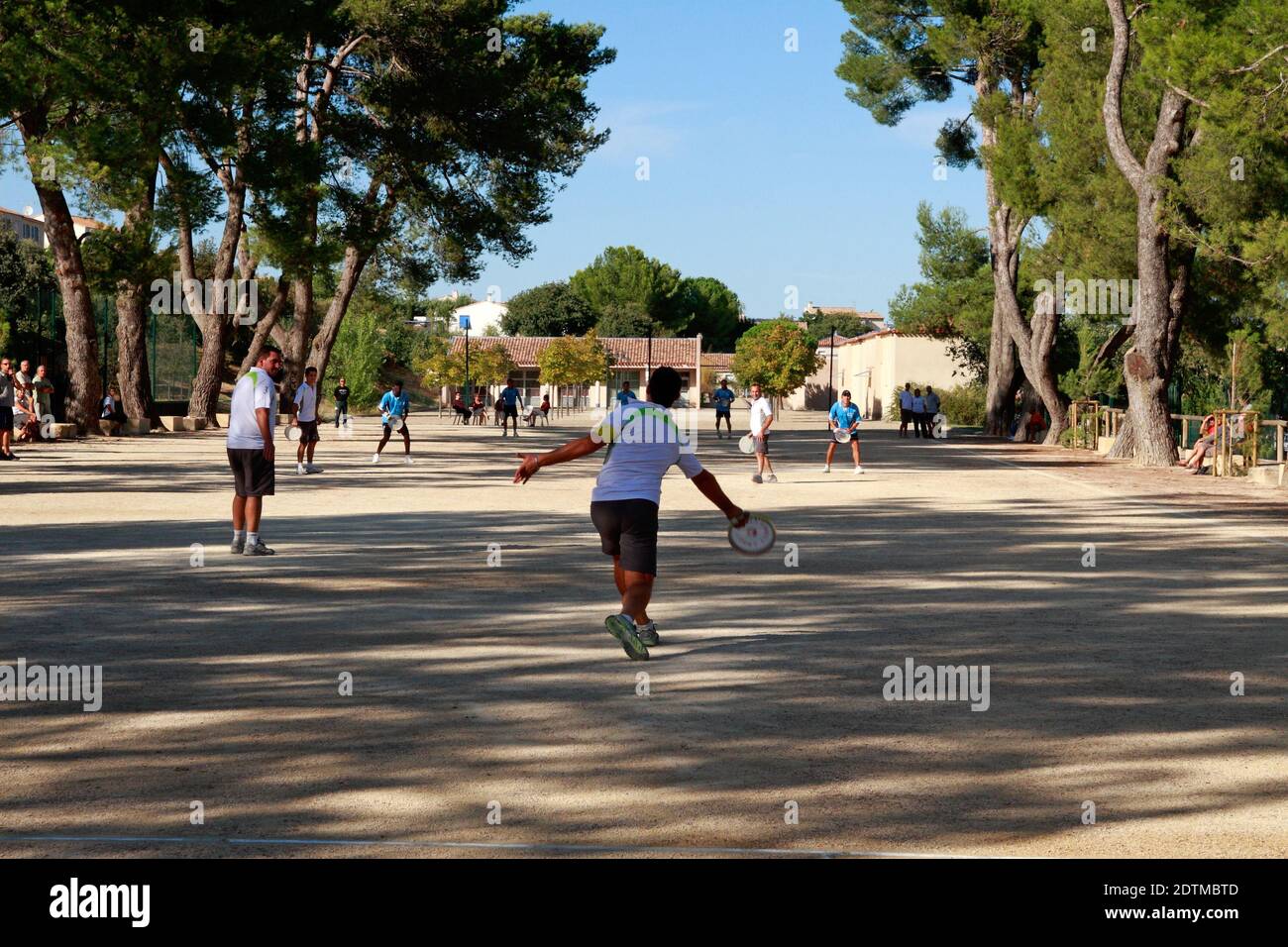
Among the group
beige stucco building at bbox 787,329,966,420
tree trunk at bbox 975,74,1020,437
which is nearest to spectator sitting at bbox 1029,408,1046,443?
tree trunk at bbox 975,74,1020,437

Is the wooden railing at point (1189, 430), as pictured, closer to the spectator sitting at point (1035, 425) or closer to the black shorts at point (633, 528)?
the spectator sitting at point (1035, 425)

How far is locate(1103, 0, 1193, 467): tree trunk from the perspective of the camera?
3073 cm

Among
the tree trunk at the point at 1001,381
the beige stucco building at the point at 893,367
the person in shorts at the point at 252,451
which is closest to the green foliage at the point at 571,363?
the beige stucco building at the point at 893,367

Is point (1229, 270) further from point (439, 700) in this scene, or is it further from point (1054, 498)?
point (439, 700)

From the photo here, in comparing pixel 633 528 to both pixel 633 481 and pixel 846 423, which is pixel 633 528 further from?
pixel 846 423

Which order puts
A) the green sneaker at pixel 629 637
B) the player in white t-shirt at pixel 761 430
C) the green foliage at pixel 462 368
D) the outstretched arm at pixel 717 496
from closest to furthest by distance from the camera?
→ the green sneaker at pixel 629 637 → the outstretched arm at pixel 717 496 → the player in white t-shirt at pixel 761 430 → the green foliage at pixel 462 368

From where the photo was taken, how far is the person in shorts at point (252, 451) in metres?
13.9

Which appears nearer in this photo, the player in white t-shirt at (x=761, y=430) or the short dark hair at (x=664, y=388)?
the short dark hair at (x=664, y=388)

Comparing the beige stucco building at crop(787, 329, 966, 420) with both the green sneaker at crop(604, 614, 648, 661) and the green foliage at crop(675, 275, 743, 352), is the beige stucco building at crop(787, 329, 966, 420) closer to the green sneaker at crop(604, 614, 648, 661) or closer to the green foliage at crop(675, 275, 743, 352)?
the green foliage at crop(675, 275, 743, 352)

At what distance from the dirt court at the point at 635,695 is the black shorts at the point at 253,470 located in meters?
0.62

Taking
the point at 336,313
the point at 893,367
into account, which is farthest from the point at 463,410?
the point at 893,367

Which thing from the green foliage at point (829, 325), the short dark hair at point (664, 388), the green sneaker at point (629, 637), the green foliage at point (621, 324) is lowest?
the green sneaker at point (629, 637)

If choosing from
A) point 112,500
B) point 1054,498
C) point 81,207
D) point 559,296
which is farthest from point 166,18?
point 559,296

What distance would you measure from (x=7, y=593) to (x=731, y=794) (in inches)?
284
